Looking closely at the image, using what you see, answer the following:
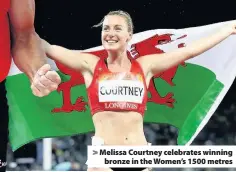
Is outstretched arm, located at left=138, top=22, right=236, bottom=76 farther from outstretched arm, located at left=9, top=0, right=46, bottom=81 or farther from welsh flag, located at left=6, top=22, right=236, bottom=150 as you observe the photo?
outstretched arm, located at left=9, top=0, right=46, bottom=81

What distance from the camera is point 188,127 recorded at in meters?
Answer: 3.61

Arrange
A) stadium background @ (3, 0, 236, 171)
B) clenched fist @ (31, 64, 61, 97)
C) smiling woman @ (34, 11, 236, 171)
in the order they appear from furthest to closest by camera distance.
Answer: stadium background @ (3, 0, 236, 171) → smiling woman @ (34, 11, 236, 171) → clenched fist @ (31, 64, 61, 97)

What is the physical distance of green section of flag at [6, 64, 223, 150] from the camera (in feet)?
11.6

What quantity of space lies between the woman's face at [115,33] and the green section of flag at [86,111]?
315 millimetres

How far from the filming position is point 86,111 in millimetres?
3545

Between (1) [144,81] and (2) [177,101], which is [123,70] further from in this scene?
(2) [177,101]

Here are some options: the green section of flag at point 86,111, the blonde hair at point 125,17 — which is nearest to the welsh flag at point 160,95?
the green section of flag at point 86,111

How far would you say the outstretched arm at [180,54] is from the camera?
347 centimetres

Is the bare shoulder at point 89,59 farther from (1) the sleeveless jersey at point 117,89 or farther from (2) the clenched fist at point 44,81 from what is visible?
(2) the clenched fist at point 44,81

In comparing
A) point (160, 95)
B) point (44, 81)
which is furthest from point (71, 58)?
point (160, 95)

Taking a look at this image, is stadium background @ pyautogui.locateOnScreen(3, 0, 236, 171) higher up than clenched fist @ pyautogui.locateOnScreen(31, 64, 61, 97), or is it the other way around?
stadium background @ pyautogui.locateOnScreen(3, 0, 236, 171)

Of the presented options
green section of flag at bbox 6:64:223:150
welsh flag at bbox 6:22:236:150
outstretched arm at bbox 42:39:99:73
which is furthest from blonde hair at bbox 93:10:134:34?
green section of flag at bbox 6:64:223:150

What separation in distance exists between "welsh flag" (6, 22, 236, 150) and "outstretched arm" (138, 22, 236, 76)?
41 millimetres

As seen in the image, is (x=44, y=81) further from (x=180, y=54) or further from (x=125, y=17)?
(x=180, y=54)
